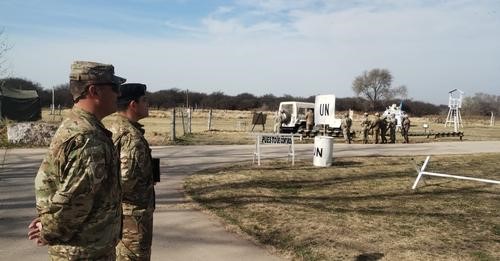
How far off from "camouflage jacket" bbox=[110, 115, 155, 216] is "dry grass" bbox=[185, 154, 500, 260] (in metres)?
2.54

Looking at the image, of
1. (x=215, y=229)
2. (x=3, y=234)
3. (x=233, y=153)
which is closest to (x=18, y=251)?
(x=3, y=234)

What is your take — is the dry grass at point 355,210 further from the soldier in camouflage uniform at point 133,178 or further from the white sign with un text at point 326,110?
the soldier in camouflage uniform at point 133,178

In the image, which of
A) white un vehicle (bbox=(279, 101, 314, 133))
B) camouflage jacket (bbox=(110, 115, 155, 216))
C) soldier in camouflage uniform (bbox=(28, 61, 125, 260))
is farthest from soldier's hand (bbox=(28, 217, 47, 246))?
white un vehicle (bbox=(279, 101, 314, 133))

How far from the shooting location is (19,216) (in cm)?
767

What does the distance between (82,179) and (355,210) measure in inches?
256

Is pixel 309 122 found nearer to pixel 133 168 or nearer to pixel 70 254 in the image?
pixel 133 168

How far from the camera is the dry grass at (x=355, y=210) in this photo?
6375 millimetres

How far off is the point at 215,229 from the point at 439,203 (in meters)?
4.68

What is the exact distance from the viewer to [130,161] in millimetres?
3924

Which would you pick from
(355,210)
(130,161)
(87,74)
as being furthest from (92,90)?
(355,210)

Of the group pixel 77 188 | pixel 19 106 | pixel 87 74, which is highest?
pixel 87 74

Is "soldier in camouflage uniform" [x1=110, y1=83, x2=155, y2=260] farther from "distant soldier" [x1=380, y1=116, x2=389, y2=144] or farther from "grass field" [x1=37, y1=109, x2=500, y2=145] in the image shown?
"distant soldier" [x1=380, y1=116, x2=389, y2=144]

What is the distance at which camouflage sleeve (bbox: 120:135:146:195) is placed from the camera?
3.90m

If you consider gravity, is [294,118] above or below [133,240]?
above
